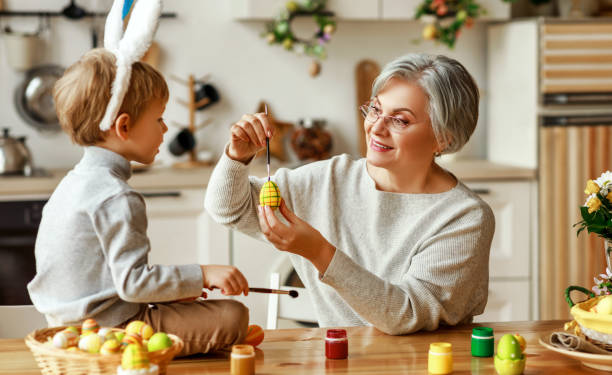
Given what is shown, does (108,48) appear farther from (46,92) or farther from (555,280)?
(555,280)

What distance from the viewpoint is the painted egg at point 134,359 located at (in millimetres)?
1076

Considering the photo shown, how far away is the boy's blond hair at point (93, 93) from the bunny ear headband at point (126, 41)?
15 mm

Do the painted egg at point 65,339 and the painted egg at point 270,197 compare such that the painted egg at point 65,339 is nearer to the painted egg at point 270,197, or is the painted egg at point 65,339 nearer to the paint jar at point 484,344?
the painted egg at point 270,197

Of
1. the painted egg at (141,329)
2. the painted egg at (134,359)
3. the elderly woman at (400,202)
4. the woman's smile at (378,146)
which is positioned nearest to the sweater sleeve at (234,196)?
the elderly woman at (400,202)

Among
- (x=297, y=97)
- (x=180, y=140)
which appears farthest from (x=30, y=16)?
(x=297, y=97)

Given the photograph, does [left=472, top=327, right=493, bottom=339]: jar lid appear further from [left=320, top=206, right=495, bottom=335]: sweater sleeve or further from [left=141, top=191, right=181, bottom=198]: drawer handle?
[left=141, top=191, right=181, bottom=198]: drawer handle

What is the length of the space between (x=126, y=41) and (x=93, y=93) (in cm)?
11

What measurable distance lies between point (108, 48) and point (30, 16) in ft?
8.24

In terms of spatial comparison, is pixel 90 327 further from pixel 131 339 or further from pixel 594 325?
pixel 594 325

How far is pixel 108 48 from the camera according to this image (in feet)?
4.35

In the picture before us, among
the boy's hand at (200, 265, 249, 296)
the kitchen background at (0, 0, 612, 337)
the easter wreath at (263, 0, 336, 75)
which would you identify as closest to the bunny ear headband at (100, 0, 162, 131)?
the boy's hand at (200, 265, 249, 296)

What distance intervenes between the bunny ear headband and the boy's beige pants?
31cm

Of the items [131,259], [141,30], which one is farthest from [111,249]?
[141,30]

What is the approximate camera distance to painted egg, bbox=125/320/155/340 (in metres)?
1.18
